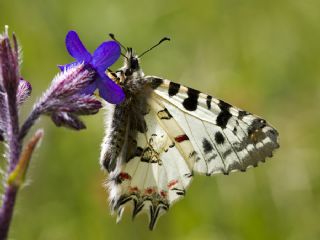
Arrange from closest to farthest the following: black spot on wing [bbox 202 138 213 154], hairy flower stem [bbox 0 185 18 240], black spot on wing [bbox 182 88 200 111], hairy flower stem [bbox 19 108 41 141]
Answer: hairy flower stem [bbox 0 185 18 240], hairy flower stem [bbox 19 108 41 141], black spot on wing [bbox 182 88 200 111], black spot on wing [bbox 202 138 213 154]

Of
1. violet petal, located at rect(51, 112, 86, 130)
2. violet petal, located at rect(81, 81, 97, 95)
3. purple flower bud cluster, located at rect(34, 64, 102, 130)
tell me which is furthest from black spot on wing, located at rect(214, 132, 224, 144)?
violet petal, located at rect(51, 112, 86, 130)

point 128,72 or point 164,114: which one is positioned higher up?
point 128,72

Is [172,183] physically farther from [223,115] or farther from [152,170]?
[223,115]

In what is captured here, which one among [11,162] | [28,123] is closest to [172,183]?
[28,123]

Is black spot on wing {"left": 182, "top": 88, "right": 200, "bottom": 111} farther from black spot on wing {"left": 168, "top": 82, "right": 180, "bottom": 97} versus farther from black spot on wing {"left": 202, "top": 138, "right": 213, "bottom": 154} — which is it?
black spot on wing {"left": 202, "top": 138, "right": 213, "bottom": 154}

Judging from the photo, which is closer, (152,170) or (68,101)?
(68,101)

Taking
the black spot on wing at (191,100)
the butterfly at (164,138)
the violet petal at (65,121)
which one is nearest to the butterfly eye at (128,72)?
the butterfly at (164,138)
